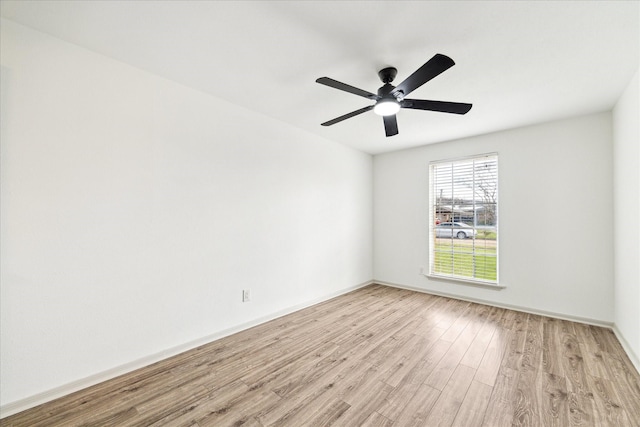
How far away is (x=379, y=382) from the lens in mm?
1991

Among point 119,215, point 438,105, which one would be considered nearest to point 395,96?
point 438,105

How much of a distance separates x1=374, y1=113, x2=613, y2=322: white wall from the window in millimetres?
134

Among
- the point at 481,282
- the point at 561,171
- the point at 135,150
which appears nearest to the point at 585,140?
the point at 561,171

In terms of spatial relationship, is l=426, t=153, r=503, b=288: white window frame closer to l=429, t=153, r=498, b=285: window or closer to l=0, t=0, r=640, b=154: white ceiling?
l=429, t=153, r=498, b=285: window

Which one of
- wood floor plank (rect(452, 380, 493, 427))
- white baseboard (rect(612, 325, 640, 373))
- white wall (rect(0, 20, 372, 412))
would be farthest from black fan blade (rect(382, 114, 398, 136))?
white baseboard (rect(612, 325, 640, 373))

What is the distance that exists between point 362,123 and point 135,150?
2507 mm

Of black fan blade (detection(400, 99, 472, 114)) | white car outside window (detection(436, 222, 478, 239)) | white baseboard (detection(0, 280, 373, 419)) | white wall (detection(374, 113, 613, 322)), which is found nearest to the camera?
white baseboard (detection(0, 280, 373, 419))

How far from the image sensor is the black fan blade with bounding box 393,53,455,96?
→ 5.08 feet

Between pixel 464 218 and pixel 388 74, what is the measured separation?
2830 mm

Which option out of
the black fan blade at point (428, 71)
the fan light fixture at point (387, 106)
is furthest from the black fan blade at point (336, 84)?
the black fan blade at point (428, 71)

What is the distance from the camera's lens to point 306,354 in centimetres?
241

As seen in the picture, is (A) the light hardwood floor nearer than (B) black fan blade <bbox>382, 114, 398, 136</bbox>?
Yes

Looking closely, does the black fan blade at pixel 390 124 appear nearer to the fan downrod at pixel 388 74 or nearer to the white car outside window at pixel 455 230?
the fan downrod at pixel 388 74

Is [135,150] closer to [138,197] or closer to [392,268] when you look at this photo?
[138,197]
